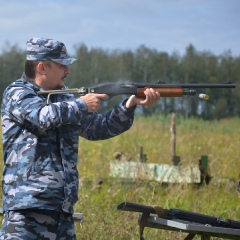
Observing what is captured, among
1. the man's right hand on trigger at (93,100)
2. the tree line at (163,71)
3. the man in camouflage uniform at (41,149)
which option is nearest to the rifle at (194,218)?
the man in camouflage uniform at (41,149)

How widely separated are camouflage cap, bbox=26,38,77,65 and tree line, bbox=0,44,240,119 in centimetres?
1596

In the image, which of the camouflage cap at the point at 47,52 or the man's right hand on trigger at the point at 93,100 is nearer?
the man's right hand on trigger at the point at 93,100

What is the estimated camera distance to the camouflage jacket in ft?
14.0

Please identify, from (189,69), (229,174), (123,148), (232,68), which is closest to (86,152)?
(123,148)

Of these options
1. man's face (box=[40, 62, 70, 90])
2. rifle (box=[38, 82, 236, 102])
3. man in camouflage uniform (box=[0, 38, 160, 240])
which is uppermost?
man's face (box=[40, 62, 70, 90])

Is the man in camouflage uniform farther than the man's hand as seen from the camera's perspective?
No

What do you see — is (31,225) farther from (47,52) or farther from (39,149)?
(47,52)

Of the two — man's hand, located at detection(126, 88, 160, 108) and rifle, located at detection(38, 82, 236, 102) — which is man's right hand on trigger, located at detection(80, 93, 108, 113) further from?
man's hand, located at detection(126, 88, 160, 108)

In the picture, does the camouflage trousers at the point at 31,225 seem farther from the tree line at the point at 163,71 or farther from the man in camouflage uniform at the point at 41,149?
the tree line at the point at 163,71

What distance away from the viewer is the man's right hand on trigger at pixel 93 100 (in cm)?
438

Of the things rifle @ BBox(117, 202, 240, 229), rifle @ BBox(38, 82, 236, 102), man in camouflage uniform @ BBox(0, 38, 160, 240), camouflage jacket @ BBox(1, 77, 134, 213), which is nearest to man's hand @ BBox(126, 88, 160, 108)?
rifle @ BBox(38, 82, 236, 102)

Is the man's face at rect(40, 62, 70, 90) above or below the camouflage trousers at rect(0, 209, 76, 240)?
above

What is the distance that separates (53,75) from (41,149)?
48 centimetres

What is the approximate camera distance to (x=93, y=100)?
14.5 ft
